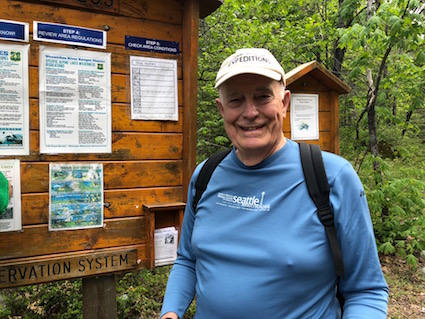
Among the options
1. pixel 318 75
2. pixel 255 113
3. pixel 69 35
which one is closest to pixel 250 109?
pixel 255 113

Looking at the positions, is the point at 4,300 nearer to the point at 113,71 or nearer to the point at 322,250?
the point at 113,71

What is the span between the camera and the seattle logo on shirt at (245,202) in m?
1.42

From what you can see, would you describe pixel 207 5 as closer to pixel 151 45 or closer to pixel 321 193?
pixel 151 45

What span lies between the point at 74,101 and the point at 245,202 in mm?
1402

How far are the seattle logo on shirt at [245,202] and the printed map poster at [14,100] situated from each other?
1.35 m

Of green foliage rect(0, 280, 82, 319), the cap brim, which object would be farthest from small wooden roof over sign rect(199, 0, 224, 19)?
green foliage rect(0, 280, 82, 319)

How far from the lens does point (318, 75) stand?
3.21 metres

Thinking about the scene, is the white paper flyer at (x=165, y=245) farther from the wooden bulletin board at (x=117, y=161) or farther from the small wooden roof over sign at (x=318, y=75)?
the small wooden roof over sign at (x=318, y=75)

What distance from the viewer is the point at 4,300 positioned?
12.3 feet

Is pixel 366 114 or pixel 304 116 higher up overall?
pixel 366 114

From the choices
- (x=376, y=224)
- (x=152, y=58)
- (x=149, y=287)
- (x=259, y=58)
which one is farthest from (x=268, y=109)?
(x=376, y=224)

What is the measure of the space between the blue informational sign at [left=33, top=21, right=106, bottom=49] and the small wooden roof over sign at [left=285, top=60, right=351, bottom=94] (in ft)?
5.13

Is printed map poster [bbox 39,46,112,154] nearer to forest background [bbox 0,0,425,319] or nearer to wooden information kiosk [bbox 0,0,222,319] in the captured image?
wooden information kiosk [bbox 0,0,222,319]

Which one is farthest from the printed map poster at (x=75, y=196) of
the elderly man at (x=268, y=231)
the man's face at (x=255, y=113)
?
the man's face at (x=255, y=113)
